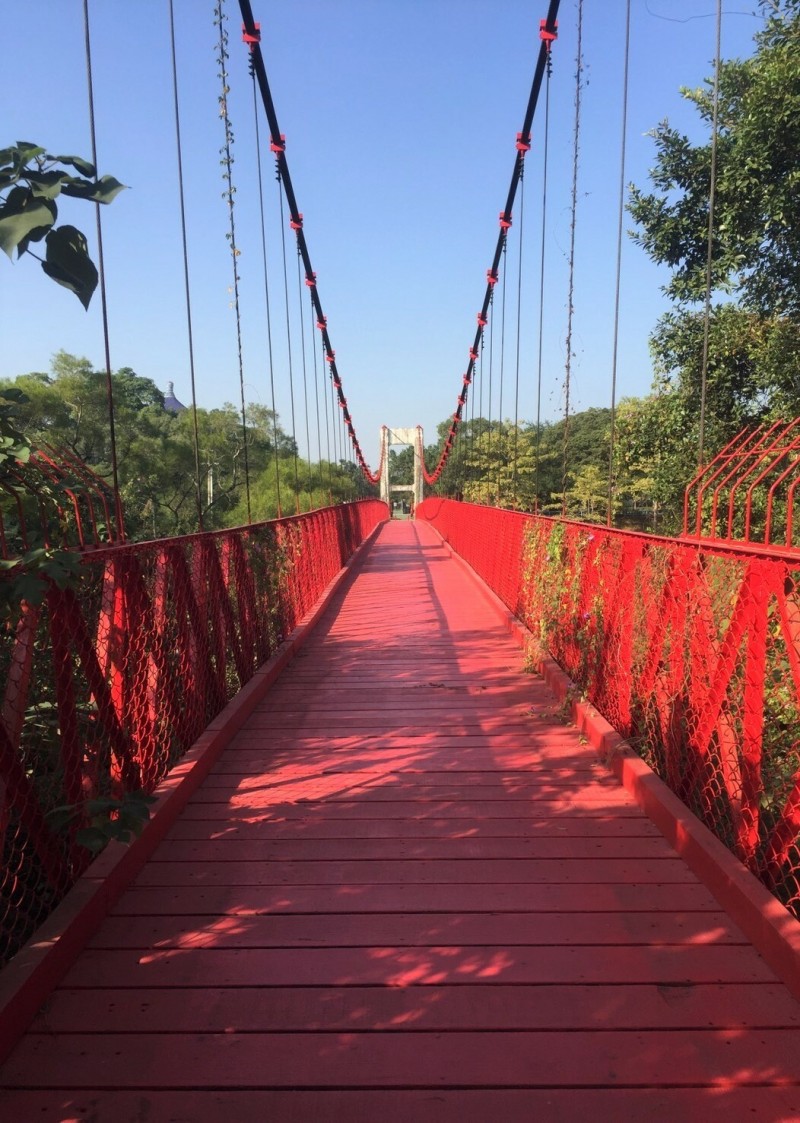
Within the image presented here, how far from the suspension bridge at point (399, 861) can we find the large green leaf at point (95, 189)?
0.68 metres

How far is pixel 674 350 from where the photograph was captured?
8664mm

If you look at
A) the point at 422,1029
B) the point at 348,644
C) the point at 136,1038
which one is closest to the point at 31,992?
the point at 136,1038

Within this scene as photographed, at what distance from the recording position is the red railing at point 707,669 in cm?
180

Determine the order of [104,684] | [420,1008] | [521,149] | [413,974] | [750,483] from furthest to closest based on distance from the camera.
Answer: [521,149] < [750,483] < [104,684] < [413,974] < [420,1008]

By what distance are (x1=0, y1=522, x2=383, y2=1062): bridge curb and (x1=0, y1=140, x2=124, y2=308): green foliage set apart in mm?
1233

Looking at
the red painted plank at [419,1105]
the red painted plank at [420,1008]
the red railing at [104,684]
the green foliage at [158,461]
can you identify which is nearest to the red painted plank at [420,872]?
the red railing at [104,684]

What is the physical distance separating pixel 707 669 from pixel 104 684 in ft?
5.32

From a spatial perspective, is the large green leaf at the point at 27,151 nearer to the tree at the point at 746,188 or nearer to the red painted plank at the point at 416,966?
the red painted plank at the point at 416,966

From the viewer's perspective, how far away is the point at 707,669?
216 cm

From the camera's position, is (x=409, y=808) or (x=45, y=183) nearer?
(x=45, y=183)

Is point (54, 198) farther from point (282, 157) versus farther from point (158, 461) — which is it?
point (158, 461)

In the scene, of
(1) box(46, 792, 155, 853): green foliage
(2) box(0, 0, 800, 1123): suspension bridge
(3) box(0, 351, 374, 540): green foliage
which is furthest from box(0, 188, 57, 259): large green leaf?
(3) box(0, 351, 374, 540): green foliage

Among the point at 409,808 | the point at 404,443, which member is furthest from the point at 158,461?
the point at 404,443

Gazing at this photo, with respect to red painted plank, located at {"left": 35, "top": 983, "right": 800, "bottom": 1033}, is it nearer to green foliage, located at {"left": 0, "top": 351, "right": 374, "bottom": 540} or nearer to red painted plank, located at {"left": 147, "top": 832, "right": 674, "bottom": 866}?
red painted plank, located at {"left": 147, "top": 832, "right": 674, "bottom": 866}
